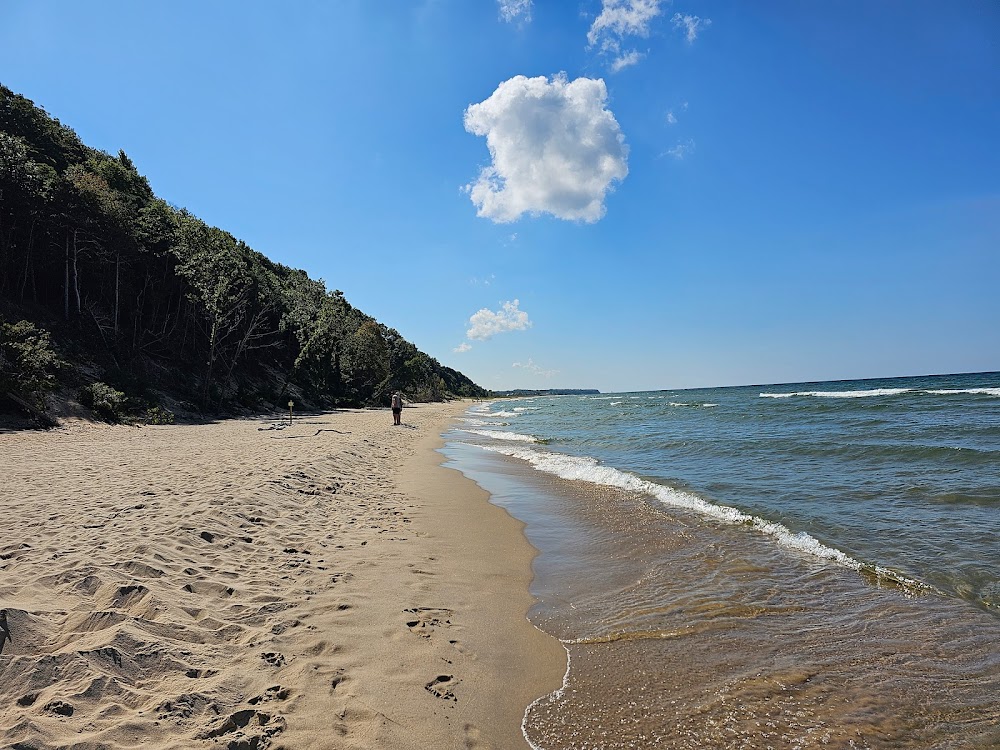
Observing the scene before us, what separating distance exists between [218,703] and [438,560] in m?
3.51

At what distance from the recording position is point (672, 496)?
10.1 meters

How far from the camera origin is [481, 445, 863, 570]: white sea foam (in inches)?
265

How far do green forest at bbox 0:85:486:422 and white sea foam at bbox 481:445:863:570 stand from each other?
650 inches

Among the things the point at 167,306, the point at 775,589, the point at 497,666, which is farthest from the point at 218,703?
the point at 167,306

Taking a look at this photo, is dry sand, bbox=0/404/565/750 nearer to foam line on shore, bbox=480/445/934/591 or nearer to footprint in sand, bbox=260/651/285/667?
footprint in sand, bbox=260/651/285/667

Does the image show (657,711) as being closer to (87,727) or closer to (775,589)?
(775,589)

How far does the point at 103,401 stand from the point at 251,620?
18558mm

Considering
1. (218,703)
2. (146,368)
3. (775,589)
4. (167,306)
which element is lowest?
(775,589)

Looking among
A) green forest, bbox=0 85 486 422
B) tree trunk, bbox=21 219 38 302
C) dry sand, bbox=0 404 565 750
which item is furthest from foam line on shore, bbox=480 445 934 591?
tree trunk, bbox=21 219 38 302

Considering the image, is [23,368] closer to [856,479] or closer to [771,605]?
[771,605]

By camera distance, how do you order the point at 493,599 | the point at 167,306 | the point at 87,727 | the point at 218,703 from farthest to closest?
the point at 167,306
the point at 493,599
the point at 218,703
the point at 87,727

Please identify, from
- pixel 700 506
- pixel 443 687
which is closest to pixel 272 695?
pixel 443 687

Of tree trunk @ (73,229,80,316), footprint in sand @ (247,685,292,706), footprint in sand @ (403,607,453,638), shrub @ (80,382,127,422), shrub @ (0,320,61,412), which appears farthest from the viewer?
tree trunk @ (73,229,80,316)

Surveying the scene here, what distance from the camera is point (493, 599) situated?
514 centimetres
